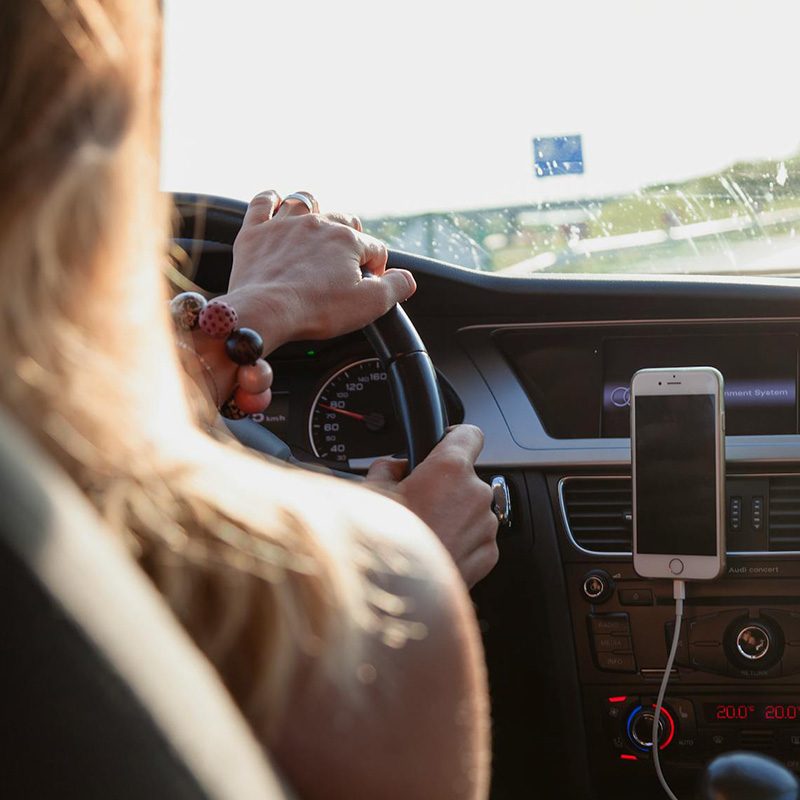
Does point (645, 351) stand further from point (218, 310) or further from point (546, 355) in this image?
point (218, 310)

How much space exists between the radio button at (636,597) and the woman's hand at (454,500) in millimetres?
876

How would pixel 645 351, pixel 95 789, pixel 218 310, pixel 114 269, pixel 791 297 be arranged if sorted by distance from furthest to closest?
1. pixel 645 351
2. pixel 791 297
3. pixel 218 310
4. pixel 114 269
5. pixel 95 789

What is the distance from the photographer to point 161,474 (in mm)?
748

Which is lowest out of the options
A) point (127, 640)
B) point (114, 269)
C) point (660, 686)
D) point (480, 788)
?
point (660, 686)

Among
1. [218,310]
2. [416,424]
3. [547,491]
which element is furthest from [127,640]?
[547,491]

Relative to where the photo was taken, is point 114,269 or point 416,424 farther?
point 416,424

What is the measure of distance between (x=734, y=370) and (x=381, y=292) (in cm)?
105

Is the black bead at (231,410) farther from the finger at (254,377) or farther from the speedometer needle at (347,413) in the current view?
the speedometer needle at (347,413)

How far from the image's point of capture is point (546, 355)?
2840 mm

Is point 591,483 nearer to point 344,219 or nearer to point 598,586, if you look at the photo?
point 598,586

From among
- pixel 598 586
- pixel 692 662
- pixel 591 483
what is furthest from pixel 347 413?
pixel 692 662

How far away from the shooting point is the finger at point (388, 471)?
5.98ft

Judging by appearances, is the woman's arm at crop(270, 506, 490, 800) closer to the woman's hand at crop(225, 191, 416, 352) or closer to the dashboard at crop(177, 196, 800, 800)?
the woman's hand at crop(225, 191, 416, 352)

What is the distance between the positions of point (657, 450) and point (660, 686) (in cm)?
54
